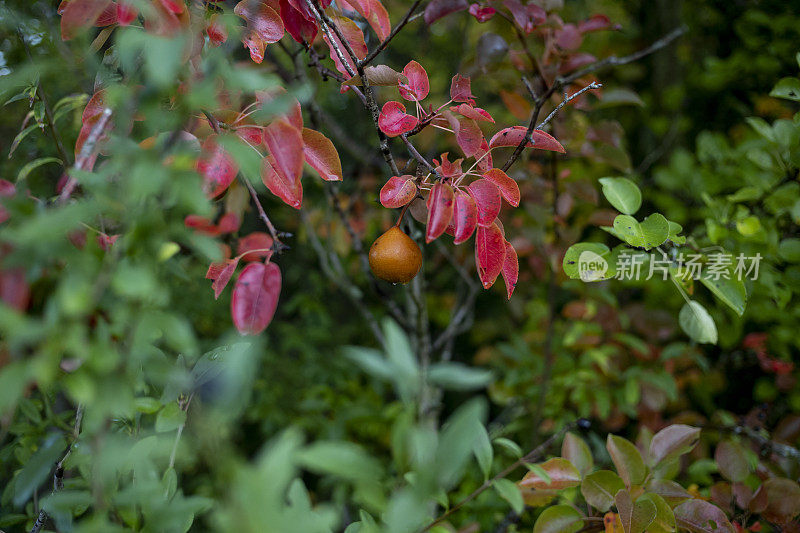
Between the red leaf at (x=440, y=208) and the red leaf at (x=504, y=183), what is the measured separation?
8 centimetres

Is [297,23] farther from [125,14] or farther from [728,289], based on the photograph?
[728,289]

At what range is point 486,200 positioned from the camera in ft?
2.18

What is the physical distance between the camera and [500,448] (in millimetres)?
1463

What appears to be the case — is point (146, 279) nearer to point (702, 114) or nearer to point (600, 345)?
point (600, 345)

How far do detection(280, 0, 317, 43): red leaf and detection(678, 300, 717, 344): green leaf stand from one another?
0.77 meters

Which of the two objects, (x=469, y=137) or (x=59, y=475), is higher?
(x=469, y=137)

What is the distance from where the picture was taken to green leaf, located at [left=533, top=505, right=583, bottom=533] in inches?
28.3

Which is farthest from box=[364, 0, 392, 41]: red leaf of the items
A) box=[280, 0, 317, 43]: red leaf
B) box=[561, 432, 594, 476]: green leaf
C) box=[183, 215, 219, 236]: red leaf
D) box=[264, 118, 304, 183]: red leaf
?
box=[561, 432, 594, 476]: green leaf

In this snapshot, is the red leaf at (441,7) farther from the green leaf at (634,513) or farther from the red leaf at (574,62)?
the green leaf at (634,513)

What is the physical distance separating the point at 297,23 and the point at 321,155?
243 millimetres

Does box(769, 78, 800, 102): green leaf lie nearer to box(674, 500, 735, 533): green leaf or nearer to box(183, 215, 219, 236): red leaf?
box(674, 500, 735, 533): green leaf

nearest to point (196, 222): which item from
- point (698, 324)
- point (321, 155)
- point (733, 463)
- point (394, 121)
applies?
point (321, 155)

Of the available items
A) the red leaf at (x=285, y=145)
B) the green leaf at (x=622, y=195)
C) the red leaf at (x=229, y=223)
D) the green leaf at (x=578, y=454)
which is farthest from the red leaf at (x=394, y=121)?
the green leaf at (x=578, y=454)

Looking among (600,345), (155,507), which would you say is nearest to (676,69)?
(600,345)
